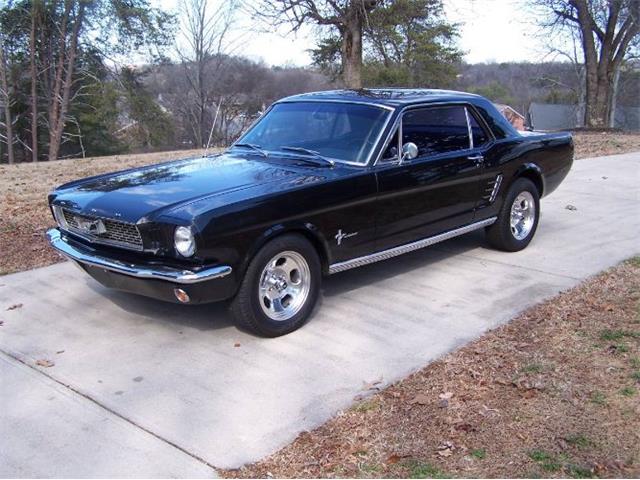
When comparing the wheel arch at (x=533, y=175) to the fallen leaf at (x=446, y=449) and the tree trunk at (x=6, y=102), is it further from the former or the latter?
the tree trunk at (x=6, y=102)

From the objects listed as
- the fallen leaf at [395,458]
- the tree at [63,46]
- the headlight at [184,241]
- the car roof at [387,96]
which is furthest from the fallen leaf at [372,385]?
the tree at [63,46]

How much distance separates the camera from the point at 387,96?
5.74 meters

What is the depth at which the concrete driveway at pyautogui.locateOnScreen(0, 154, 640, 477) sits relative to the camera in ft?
10.8

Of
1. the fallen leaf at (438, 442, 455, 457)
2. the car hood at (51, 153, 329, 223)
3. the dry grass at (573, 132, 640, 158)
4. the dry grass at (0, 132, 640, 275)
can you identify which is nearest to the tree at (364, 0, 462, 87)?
the dry grass at (573, 132, 640, 158)

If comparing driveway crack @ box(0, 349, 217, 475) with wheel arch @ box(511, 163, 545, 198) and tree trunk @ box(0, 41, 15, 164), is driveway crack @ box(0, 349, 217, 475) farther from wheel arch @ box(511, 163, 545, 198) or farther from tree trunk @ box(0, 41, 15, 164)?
tree trunk @ box(0, 41, 15, 164)

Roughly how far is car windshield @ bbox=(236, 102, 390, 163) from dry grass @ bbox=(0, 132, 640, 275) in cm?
251

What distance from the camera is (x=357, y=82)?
21.4 metres

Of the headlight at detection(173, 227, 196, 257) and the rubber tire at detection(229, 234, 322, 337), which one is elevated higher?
the headlight at detection(173, 227, 196, 257)

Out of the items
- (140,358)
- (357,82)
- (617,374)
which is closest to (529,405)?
(617,374)

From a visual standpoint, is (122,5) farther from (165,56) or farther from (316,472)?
(316,472)

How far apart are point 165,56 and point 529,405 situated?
38719mm

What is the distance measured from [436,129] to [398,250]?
120 cm

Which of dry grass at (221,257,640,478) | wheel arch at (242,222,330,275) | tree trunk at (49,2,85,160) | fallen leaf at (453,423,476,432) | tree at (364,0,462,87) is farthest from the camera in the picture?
tree trunk at (49,2,85,160)

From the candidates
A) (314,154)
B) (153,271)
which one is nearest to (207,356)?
(153,271)
